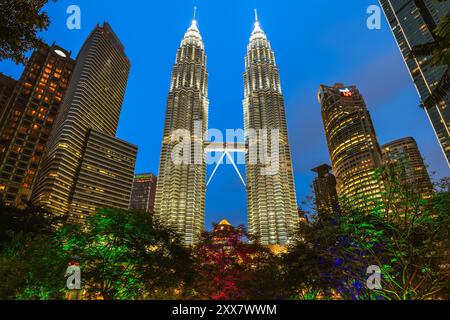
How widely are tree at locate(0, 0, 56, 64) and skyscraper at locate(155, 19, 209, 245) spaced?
119 metres

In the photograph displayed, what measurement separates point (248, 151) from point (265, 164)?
1561 centimetres

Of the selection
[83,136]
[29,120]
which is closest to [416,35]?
[83,136]

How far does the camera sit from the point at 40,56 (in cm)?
14700

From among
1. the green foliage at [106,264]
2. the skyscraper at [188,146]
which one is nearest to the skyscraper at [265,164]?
the skyscraper at [188,146]

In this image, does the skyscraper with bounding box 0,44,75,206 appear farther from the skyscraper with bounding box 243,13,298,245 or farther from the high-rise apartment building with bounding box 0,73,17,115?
the skyscraper with bounding box 243,13,298,245

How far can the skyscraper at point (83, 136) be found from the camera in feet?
459

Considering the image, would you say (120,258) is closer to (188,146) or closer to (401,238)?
(401,238)

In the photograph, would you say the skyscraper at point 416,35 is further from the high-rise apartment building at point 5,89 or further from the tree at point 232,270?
the high-rise apartment building at point 5,89

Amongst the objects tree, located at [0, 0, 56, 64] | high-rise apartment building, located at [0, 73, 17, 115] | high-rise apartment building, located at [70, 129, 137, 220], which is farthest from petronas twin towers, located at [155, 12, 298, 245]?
tree, located at [0, 0, 56, 64]

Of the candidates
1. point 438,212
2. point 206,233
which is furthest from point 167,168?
point 438,212

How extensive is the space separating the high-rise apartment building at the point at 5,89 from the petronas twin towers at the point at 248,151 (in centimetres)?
8570

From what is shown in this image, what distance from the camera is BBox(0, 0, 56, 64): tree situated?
31.3ft

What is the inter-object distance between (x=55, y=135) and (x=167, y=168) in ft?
220
